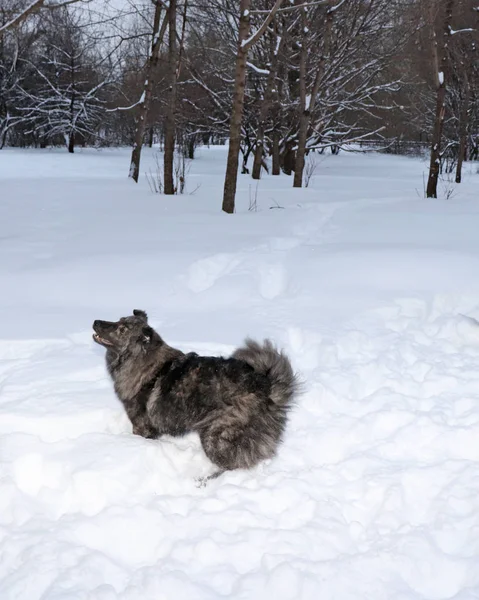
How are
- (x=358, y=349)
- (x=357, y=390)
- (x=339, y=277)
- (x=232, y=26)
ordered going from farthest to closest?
(x=232, y=26) → (x=339, y=277) → (x=358, y=349) → (x=357, y=390)

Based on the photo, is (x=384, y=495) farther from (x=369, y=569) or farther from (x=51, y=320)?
(x=51, y=320)

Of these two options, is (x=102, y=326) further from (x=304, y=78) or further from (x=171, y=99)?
(x=304, y=78)

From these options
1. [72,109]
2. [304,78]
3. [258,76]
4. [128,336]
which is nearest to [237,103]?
[304,78]

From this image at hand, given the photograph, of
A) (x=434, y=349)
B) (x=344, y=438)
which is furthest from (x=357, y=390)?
(x=434, y=349)

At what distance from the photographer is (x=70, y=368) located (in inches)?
219

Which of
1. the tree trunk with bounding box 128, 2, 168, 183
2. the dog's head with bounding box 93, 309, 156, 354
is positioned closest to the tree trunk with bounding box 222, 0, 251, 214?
the tree trunk with bounding box 128, 2, 168, 183

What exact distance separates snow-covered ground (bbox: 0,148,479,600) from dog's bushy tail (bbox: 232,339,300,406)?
0.58 m

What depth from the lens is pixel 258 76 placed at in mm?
23844

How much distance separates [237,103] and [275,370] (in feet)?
30.9

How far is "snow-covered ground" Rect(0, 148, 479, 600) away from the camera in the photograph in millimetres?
3256

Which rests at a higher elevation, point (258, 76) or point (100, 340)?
point (258, 76)

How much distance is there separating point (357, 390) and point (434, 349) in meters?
1.51

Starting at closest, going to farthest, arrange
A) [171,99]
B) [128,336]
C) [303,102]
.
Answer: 1. [128,336]
2. [171,99]
3. [303,102]

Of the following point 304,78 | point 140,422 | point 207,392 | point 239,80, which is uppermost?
point 304,78
